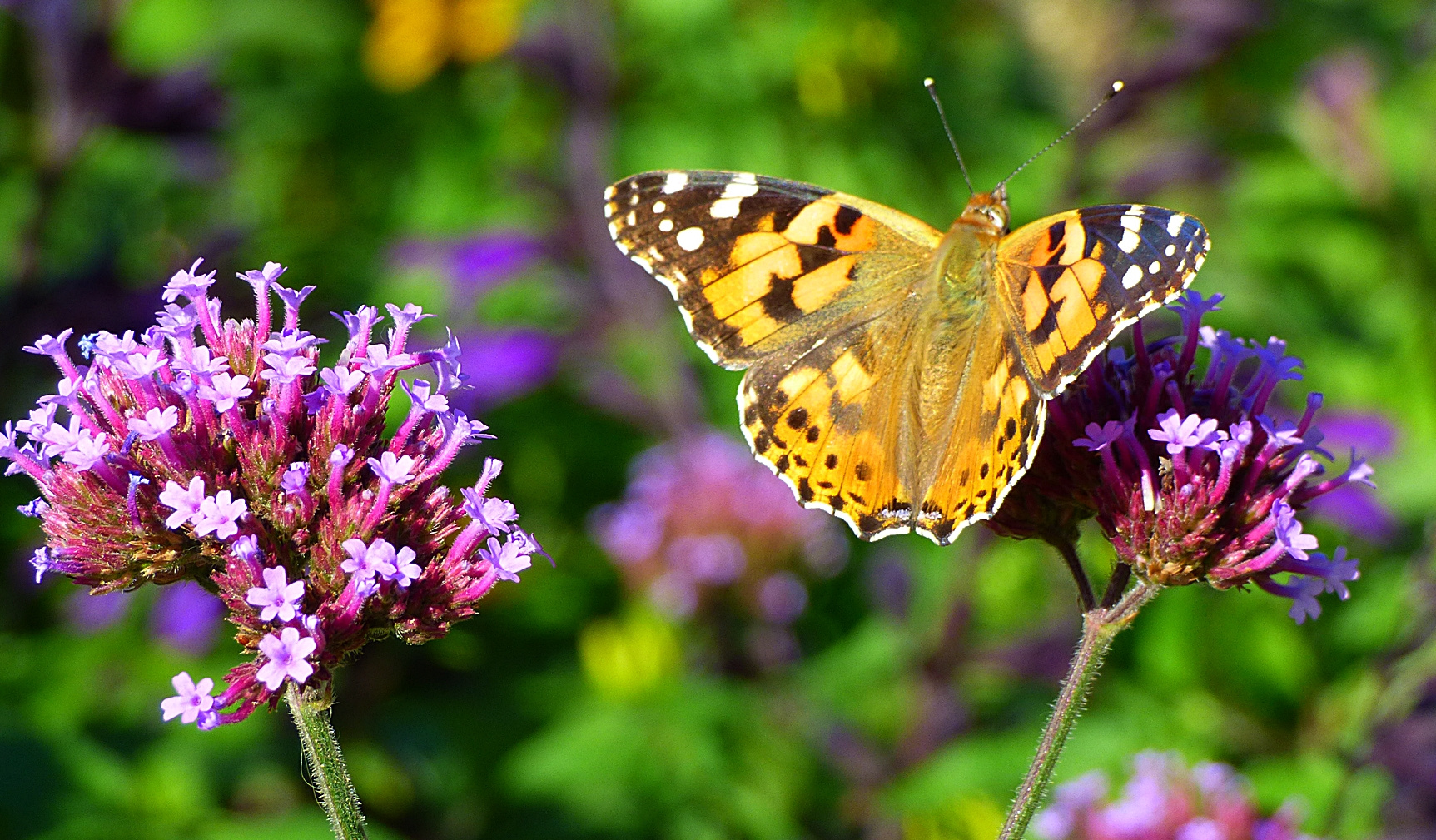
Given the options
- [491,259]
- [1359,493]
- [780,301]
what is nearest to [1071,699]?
[780,301]

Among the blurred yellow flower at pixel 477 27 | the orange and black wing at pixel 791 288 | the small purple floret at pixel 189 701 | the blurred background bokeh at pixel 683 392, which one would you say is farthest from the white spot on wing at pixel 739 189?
the blurred yellow flower at pixel 477 27

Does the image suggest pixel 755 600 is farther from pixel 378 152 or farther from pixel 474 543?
pixel 378 152

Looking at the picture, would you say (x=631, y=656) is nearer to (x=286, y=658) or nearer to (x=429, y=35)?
(x=286, y=658)

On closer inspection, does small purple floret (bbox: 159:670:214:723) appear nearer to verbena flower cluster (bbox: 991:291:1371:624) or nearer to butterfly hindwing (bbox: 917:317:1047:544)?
butterfly hindwing (bbox: 917:317:1047:544)

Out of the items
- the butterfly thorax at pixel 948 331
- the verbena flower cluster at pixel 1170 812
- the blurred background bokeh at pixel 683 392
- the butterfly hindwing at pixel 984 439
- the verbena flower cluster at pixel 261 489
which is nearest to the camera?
the verbena flower cluster at pixel 261 489

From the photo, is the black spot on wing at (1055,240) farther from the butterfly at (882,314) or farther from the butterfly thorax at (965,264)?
the butterfly thorax at (965,264)
